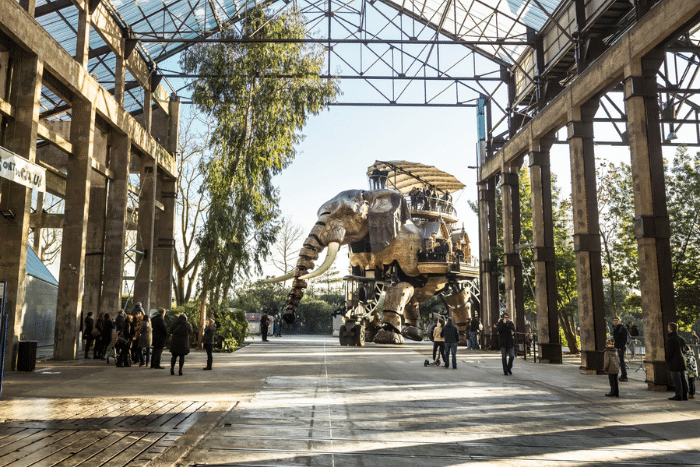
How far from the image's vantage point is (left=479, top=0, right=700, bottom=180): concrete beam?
34.3 ft

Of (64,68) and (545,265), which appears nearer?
(64,68)

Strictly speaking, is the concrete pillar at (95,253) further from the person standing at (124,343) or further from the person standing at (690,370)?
the person standing at (690,370)

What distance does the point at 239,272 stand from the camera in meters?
20.6

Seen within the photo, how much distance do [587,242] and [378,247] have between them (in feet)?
32.0

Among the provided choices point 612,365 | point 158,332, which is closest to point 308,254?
point 158,332

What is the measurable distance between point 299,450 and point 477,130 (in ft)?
68.2

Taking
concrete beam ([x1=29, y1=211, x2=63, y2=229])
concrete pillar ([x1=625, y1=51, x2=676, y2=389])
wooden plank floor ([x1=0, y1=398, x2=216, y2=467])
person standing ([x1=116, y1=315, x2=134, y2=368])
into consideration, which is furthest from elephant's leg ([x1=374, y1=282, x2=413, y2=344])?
wooden plank floor ([x1=0, y1=398, x2=216, y2=467])

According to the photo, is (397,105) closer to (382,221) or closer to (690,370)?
(382,221)

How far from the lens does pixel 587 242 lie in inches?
566

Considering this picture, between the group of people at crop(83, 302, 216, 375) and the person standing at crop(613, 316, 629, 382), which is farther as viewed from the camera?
the person standing at crop(613, 316, 629, 382)

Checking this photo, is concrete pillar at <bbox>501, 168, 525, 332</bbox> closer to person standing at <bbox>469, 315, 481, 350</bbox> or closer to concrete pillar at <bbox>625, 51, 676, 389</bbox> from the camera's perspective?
person standing at <bbox>469, 315, 481, 350</bbox>

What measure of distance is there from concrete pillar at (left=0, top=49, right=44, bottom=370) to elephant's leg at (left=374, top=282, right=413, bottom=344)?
13.8 metres

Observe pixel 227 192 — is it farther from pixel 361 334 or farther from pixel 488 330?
pixel 488 330

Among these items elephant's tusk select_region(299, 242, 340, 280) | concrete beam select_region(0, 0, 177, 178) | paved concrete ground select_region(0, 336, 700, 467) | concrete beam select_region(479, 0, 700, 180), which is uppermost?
concrete beam select_region(0, 0, 177, 178)
